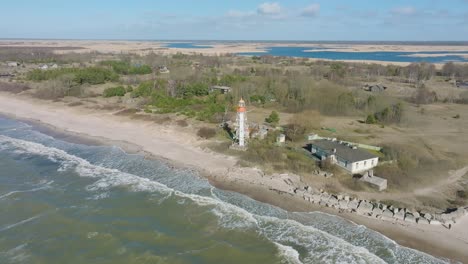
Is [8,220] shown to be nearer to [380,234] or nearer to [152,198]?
[152,198]

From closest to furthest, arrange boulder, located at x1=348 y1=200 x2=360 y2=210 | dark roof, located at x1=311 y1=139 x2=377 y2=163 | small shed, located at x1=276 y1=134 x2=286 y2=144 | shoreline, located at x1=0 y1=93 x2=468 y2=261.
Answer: shoreline, located at x1=0 y1=93 x2=468 y2=261 → boulder, located at x1=348 y1=200 x2=360 y2=210 → dark roof, located at x1=311 y1=139 x2=377 y2=163 → small shed, located at x1=276 y1=134 x2=286 y2=144

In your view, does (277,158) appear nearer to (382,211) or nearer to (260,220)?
(260,220)

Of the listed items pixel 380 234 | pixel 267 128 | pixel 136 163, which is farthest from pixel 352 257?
pixel 267 128

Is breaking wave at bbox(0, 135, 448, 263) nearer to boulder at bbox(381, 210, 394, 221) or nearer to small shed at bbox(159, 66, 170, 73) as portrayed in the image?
boulder at bbox(381, 210, 394, 221)

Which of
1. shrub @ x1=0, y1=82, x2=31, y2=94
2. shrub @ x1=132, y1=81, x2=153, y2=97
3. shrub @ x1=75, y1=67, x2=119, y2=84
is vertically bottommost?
shrub @ x1=0, y1=82, x2=31, y2=94

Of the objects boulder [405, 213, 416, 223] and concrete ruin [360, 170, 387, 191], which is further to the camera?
concrete ruin [360, 170, 387, 191]

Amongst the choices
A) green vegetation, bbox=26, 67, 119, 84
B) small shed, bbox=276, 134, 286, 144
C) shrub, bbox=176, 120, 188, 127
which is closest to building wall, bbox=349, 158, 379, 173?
small shed, bbox=276, 134, 286, 144

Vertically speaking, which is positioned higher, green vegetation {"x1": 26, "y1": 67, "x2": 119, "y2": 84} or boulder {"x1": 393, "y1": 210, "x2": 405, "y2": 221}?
green vegetation {"x1": 26, "y1": 67, "x2": 119, "y2": 84}
